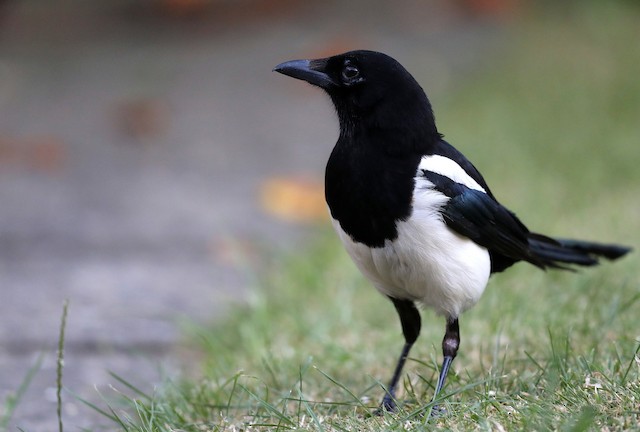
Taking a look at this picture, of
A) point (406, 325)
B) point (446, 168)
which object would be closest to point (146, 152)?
point (406, 325)

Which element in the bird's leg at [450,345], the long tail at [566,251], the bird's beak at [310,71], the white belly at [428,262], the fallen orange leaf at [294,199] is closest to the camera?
the white belly at [428,262]

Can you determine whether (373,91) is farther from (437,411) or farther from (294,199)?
(294,199)

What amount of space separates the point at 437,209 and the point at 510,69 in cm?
621

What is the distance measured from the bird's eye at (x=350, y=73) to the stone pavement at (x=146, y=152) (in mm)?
1354

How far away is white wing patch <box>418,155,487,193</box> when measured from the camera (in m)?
2.89

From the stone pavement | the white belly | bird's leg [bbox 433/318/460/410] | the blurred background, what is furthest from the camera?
the blurred background

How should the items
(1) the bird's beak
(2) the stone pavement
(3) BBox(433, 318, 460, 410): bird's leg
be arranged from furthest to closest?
(2) the stone pavement, (1) the bird's beak, (3) BBox(433, 318, 460, 410): bird's leg

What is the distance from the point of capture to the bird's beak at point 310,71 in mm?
3070

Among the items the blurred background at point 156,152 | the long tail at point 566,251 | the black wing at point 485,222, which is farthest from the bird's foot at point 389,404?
the blurred background at point 156,152

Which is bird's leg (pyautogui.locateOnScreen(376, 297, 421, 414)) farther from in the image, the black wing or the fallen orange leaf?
the fallen orange leaf

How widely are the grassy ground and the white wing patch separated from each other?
519mm

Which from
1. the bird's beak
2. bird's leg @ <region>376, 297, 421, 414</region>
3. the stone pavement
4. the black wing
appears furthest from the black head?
the stone pavement

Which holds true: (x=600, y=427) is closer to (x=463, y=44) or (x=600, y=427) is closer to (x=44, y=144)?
(x=44, y=144)

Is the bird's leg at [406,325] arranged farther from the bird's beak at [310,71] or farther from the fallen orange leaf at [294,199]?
the fallen orange leaf at [294,199]
